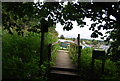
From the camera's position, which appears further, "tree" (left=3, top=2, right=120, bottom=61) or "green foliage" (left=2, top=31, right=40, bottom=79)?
"green foliage" (left=2, top=31, right=40, bottom=79)

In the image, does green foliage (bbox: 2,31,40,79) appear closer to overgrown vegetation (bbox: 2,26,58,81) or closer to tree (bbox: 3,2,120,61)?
overgrown vegetation (bbox: 2,26,58,81)

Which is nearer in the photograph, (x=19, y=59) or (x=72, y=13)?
(x=72, y=13)

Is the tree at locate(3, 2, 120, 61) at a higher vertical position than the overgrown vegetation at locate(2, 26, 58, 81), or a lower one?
higher

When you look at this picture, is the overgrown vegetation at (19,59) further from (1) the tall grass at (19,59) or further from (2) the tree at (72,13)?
(2) the tree at (72,13)

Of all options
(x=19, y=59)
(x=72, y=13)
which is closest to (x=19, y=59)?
(x=19, y=59)

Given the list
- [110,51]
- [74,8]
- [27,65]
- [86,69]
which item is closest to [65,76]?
[86,69]

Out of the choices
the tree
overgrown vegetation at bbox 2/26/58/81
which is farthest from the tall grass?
the tree

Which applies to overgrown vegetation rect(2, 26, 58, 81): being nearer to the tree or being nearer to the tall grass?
the tall grass

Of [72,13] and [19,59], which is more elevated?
[72,13]

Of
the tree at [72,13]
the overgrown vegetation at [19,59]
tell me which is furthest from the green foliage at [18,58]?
the tree at [72,13]

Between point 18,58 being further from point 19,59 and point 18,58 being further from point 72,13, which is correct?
point 72,13

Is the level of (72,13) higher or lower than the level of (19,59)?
higher

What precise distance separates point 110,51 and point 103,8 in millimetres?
785

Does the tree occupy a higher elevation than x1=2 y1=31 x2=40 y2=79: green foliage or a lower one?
higher
